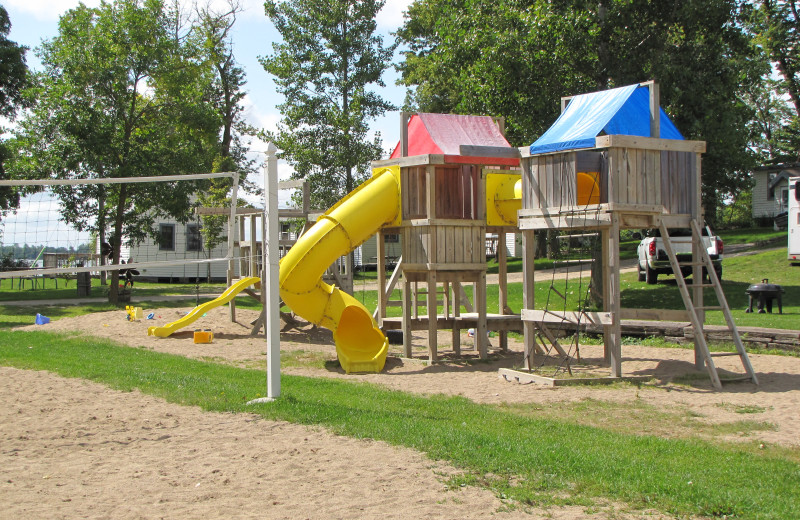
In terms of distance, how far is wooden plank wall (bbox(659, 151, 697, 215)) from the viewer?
11609 mm

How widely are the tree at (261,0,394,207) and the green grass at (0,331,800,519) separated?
81.3ft

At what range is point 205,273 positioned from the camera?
4081 cm

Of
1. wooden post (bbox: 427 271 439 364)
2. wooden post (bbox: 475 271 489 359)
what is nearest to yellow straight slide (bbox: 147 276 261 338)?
wooden post (bbox: 427 271 439 364)

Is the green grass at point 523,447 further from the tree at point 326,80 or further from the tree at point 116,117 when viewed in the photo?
the tree at point 326,80

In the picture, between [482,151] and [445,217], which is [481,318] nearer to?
[445,217]

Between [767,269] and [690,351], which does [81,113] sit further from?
[767,269]

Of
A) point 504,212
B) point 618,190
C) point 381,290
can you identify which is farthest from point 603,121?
point 381,290

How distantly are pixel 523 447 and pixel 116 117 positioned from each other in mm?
22713

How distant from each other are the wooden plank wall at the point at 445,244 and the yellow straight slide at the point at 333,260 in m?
0.61

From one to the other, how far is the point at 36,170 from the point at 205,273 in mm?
16895

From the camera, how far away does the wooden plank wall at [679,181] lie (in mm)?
11609

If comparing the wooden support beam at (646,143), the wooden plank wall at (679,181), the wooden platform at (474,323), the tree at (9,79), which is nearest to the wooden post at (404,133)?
the wooden platform at (474,323)

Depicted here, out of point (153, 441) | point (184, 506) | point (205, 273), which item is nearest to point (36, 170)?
point (205, 273)

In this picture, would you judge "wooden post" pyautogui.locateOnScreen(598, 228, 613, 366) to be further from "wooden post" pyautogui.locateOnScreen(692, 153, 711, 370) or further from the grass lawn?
the grass lawn
